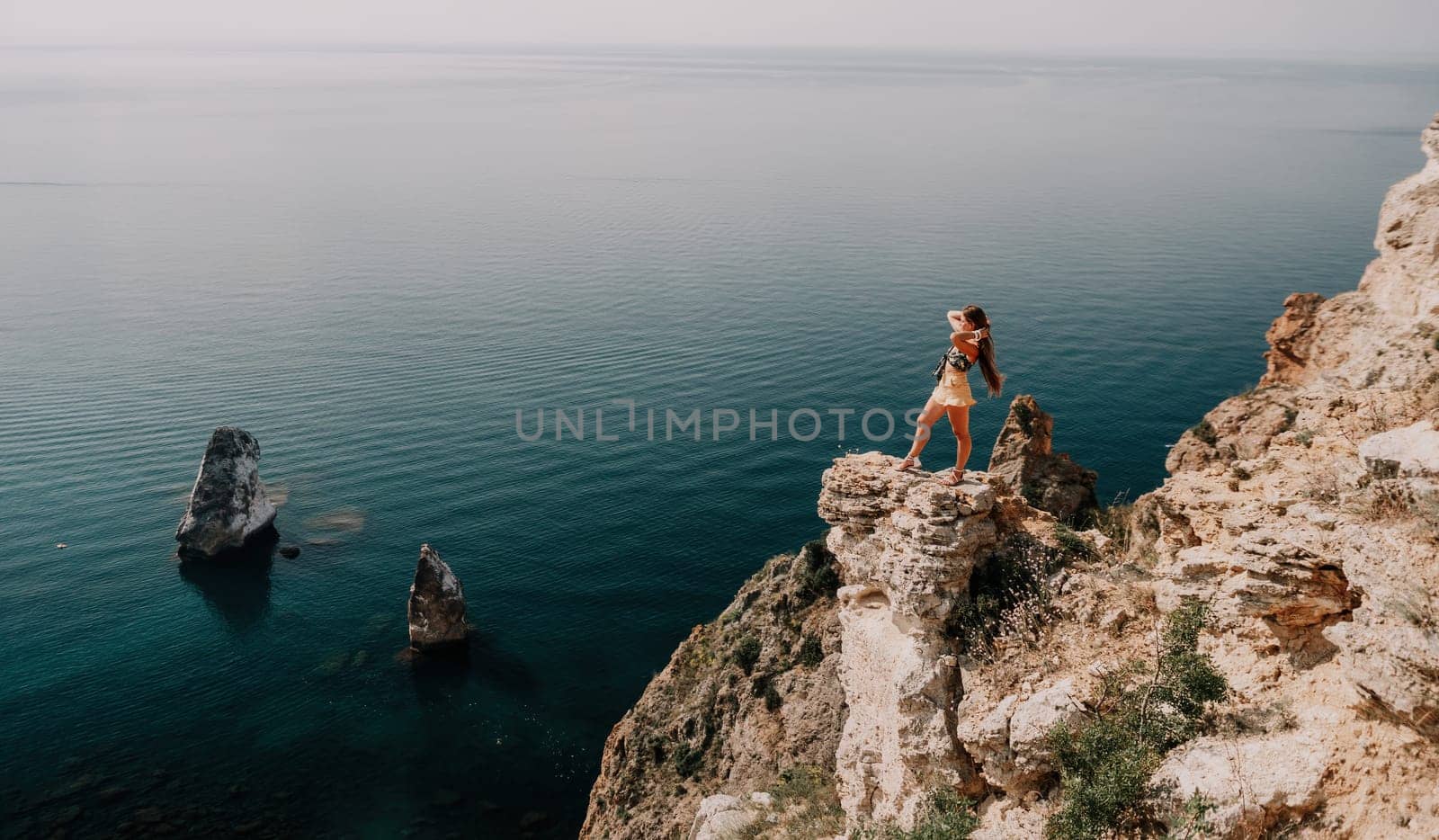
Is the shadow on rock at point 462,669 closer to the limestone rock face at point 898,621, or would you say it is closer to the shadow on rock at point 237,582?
the shadow on rock at point 237,582

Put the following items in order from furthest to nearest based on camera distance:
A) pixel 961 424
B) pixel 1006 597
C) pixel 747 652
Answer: pixel 747 652 < pixel 1006 597 < pixel 961 424

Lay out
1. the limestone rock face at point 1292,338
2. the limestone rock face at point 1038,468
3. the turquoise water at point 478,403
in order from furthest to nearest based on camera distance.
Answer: the turquoise water at point 478,403
the limestone rock face at point 1038,468
the limestone rock face at point 1292,338

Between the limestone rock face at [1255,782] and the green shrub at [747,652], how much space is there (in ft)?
56.3

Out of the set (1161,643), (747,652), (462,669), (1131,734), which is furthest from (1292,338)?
(462,669)

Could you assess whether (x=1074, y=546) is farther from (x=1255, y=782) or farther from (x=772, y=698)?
(x=772, y=698)

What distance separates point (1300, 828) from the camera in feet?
38.5

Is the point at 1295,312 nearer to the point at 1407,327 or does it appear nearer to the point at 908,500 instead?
the point at 1407,327

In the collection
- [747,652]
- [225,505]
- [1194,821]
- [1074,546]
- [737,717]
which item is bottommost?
[225,505]

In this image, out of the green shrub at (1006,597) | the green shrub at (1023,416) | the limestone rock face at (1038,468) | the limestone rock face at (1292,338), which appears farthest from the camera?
the green shrub at (1023,416)

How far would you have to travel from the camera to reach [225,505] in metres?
57.4

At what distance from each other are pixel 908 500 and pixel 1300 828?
8667 millimetres

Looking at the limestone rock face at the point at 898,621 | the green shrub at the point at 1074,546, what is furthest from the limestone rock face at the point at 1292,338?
the limestone rock face at the point at 898,621

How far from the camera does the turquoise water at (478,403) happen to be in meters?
42.2

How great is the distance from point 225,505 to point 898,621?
52.8 meters
